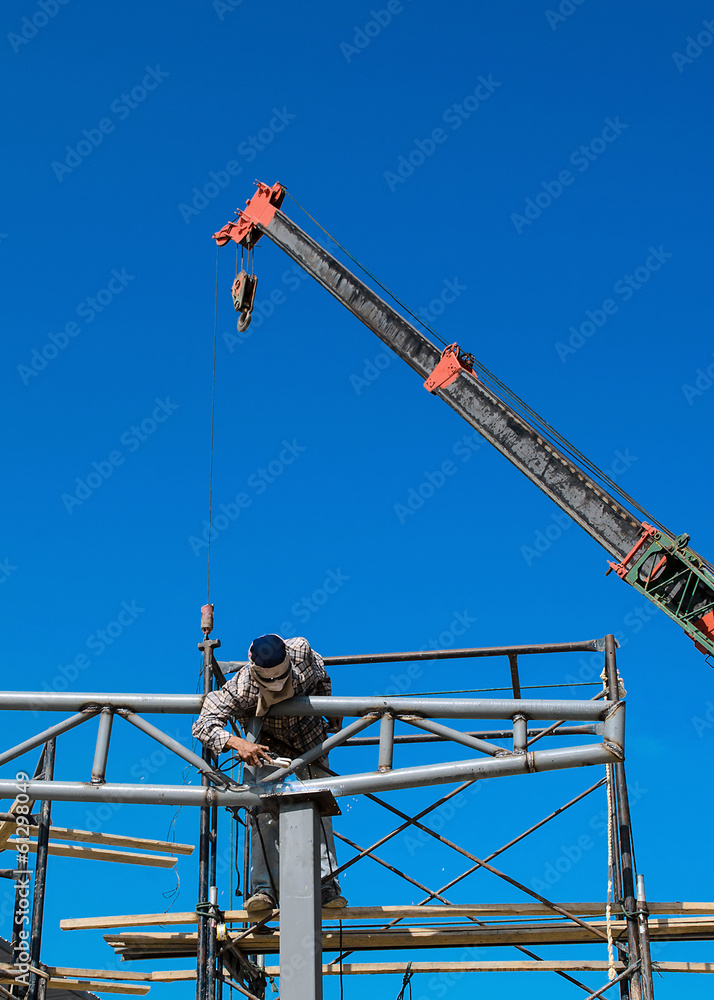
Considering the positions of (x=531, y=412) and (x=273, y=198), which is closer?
(x=531, y=412)

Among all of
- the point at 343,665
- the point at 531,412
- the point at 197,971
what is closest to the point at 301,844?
the point at 197,971

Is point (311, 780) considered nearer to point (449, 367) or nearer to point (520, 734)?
point (520, 734)

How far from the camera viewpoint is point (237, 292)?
20047 millimetres

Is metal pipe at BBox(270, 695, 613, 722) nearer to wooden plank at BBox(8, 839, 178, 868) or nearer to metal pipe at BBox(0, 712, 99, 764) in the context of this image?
metal pipe at BBox(0, 712, 99, 764)

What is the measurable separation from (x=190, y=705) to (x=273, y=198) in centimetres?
1270

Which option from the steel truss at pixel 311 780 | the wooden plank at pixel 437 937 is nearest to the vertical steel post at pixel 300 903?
the steel truss at pixel 311 780

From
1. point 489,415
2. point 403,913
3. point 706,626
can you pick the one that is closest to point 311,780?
point 403,913

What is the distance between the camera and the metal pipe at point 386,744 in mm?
8523

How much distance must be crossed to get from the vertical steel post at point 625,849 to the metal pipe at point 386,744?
247cm

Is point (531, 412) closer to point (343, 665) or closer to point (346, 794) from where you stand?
point (343, 665)

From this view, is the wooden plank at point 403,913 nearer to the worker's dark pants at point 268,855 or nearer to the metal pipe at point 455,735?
the worker's dark pants at point 268,855

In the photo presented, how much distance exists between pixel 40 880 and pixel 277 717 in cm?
473

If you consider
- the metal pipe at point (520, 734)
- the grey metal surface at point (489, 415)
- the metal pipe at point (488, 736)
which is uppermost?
the grey metal surface at point (489, 415)

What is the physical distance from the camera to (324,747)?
8.69 meters
